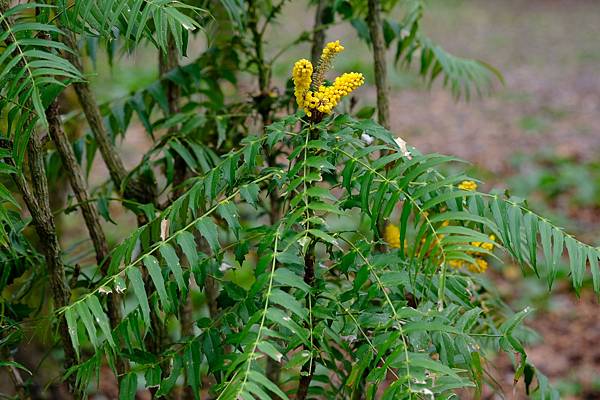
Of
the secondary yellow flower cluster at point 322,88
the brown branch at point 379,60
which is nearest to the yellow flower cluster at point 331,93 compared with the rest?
the secondary yellow flower cluster at point 322,88

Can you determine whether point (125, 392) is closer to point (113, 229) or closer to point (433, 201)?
point (433, 201)

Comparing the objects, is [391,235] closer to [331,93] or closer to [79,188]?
[331,93]

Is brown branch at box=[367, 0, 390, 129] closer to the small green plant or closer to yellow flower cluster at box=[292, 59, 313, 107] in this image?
the small green plant

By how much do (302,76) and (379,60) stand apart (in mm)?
722

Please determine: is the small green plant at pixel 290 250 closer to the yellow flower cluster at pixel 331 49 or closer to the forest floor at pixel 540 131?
the yellow flower cluster at pixel 331 49

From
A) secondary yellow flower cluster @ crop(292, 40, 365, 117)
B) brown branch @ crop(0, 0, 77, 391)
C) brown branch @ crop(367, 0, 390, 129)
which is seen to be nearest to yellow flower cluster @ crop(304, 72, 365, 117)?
secondary yellow flower cluster @ crop(292, 40, 365, 117)

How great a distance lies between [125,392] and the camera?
1.26 m

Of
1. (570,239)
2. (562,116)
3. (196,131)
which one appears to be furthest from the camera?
(562,116)

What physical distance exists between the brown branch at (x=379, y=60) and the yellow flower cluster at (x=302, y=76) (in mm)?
681

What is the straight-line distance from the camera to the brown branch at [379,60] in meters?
1.87

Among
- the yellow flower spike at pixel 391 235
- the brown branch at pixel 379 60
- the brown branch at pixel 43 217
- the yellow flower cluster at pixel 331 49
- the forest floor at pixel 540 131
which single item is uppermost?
the yellow flower cluster at pixel 331 49

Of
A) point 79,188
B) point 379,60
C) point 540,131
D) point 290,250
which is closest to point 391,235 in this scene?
point 379,60

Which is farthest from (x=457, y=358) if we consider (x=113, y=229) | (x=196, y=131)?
(x=113, y=229)

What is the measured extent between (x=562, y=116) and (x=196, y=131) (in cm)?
587
